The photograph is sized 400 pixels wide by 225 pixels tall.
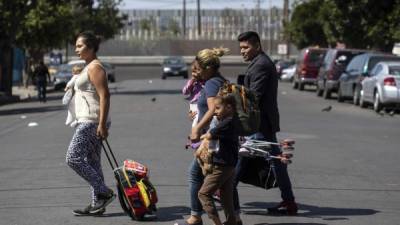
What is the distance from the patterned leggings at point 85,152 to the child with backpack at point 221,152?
1.61 m

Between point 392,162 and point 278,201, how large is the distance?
180 inches

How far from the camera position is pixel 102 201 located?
9.92m

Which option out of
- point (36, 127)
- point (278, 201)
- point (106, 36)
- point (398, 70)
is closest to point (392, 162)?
point (278, 201)

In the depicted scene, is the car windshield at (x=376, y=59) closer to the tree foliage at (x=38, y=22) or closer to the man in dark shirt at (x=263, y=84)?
the tree foliage at (x=38, y=22)

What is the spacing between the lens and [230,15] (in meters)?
132

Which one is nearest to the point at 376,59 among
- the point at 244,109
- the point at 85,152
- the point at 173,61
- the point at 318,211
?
the point at 318,211

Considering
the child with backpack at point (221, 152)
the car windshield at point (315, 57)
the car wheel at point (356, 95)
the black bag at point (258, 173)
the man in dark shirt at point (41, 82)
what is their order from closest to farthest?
1. the child with backpack at point (221, 152)
2. the black bag at point (258, 173)
3. the car wheel at point (356, 95)
4. the man in dark shirt at point (41, 82)
5. the car windshield at point (315, 57)

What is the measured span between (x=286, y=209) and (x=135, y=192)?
1.53m

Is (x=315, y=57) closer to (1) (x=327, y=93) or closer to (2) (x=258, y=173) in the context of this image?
(1) (x=327, y=93)

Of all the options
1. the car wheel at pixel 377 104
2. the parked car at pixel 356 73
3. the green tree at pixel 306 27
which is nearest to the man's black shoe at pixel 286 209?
the car wheel at pixel 377 104

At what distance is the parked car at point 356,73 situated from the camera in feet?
102

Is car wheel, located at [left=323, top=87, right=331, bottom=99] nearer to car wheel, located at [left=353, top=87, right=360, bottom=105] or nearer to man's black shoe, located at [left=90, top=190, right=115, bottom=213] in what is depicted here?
car wheel, located at [left=353, top=87, right=360, bottom=105]

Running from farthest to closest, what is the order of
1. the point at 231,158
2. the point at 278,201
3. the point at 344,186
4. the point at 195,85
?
the point at 344,186
the point at 278,201
the point at 195,85
the point at 231,158

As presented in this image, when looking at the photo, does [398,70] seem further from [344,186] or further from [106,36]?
[106,36]
